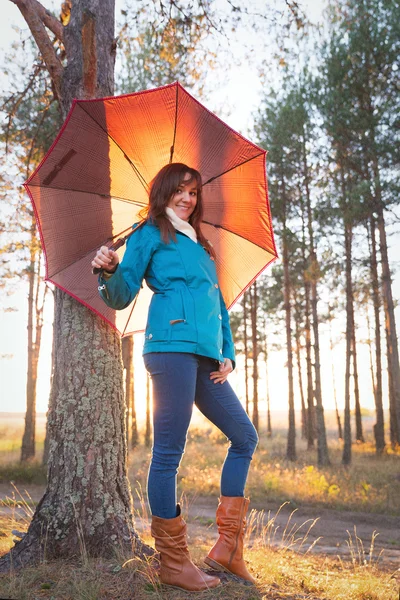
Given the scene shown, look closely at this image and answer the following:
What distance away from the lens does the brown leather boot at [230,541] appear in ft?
10.2

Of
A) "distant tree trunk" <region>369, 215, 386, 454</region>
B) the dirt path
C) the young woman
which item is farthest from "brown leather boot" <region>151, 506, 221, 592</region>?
"distant tree trunk" <region>369, 215, 386, 454</region>

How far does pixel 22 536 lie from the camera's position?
12.2 feet

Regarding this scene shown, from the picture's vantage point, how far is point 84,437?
3.64 metres

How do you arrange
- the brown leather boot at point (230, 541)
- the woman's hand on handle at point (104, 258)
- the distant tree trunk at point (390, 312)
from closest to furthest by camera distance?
1. the woman's hand on handle at point (104, 258)
2. the brown leather boot at point (230, 541)
3. the distant tree trunk at point (390, 312)

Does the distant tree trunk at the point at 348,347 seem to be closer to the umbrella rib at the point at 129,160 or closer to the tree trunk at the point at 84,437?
the tree trunk at the point at 84,437

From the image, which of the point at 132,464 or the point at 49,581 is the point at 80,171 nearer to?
the point at 49,581

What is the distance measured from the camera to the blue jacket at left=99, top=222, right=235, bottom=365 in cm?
294

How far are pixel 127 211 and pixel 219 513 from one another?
2.16 m

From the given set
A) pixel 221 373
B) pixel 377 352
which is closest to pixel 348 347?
pixel 377 352

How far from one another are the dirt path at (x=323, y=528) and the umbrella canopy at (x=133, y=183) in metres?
3.25

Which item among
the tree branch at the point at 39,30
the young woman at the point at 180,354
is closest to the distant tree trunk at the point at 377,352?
the tree branch at the point at 39,30

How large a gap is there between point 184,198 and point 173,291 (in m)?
0.68

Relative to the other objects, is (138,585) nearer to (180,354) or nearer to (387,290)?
(180,354)

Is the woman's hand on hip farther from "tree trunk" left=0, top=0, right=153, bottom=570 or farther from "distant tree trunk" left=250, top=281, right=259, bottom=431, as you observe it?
"distant tree trunk" left=250, top=281, right=259, bottom=431
